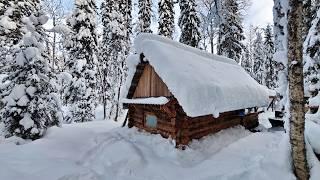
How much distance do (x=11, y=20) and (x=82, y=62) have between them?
804cm

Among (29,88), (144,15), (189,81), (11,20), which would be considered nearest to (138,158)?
(189,81)

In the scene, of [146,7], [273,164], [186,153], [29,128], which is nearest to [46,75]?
[29,128]

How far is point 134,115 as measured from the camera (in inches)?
594

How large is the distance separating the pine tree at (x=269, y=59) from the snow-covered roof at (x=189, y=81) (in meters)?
32.5

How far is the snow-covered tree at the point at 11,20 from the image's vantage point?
13898mm

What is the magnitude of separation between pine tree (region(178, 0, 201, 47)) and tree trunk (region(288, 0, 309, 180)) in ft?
67.4

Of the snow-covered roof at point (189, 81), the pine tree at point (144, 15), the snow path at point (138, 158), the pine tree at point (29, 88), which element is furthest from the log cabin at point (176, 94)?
the pine tree at point (144, 15)

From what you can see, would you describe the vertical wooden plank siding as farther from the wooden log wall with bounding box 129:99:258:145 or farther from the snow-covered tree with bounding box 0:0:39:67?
the snow-covered tree with bounding box 0:0:39:67

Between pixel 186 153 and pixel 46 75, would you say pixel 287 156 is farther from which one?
pixel 46 75

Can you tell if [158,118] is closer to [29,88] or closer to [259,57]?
[29,88]

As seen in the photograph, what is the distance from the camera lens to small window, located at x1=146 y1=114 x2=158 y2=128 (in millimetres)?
13002

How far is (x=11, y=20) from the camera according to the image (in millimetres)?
14523

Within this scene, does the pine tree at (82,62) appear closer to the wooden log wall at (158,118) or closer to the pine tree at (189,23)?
the wooden log wall at (158,118)

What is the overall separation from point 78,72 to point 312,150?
61.7ft
